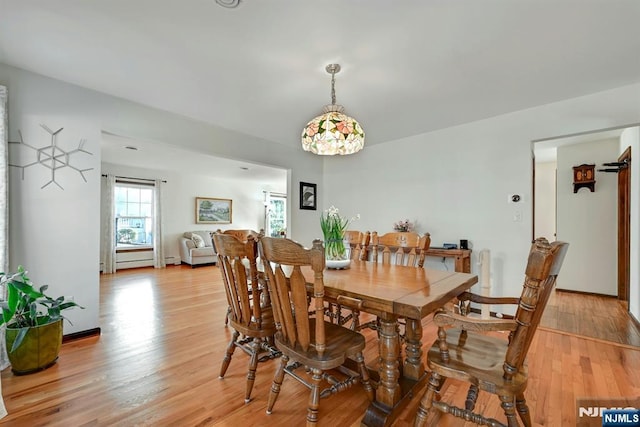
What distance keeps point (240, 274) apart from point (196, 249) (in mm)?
5610

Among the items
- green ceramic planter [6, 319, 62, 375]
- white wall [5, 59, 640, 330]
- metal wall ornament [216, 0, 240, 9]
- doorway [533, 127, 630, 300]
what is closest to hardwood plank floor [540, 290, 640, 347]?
doorway [533, 127, 630, 300]

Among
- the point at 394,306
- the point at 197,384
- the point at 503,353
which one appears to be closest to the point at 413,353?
the point at 503,353

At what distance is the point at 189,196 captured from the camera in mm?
7398

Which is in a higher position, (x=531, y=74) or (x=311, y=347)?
(x=531, y=74)

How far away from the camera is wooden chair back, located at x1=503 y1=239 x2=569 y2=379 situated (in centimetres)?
104

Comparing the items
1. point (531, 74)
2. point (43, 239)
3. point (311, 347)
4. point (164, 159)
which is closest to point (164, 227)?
point (164, 159)

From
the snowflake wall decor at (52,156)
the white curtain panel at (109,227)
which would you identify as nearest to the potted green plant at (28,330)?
the snowflake wall decor at (52,156)

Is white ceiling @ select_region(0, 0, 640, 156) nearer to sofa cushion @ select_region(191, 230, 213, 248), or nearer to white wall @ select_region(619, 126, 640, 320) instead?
white wall @ select_region(619, 126, 640, 320)

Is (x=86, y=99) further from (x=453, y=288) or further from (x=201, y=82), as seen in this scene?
(x=453, y=288)

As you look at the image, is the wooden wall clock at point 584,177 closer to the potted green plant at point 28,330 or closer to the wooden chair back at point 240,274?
the wooden chair back at point 240,274

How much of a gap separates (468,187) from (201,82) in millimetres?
3237

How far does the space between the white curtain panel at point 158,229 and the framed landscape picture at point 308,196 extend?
13.5 feet

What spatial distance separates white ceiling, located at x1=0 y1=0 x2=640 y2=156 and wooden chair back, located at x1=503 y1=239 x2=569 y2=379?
145 cm

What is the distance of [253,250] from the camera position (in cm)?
161
